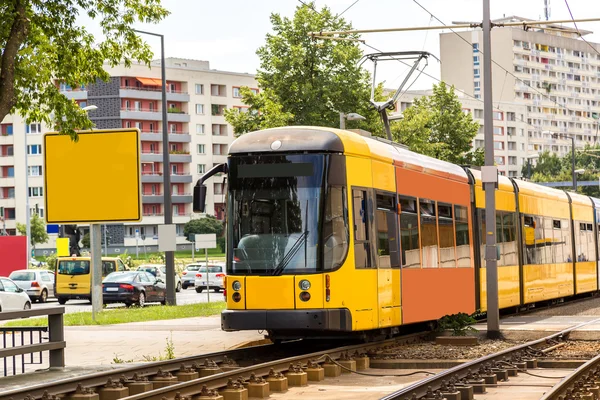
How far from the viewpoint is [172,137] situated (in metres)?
124

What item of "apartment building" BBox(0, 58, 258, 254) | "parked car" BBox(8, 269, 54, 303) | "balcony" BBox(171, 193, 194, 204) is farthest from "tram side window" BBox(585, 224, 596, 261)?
"balcony" BBox(171, 193, 194, 204)

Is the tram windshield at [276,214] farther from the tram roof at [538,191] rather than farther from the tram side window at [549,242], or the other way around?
the tram side window at [549,242]

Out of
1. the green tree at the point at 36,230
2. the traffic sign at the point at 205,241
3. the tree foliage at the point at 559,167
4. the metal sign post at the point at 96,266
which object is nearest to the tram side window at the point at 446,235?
the metal sign post at the point at 96,266

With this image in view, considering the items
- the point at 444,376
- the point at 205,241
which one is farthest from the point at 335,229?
the point at 205,241

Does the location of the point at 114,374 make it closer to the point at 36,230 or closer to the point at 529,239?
the point at 529,239

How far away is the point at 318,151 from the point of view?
16.4 metres

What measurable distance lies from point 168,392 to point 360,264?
596cm

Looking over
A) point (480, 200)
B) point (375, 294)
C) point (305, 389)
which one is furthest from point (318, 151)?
point (480, 200)

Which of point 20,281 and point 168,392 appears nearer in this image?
point 168,392

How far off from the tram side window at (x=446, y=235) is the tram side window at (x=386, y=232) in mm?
2534

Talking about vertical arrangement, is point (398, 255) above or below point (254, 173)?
below

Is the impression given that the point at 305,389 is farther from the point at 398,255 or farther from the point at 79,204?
the point at 79,204

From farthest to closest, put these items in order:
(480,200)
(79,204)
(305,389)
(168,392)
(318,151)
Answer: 1. (79,204)
2. (480,200)
3. (318,151)
4. (305,389)
5. (168,392)

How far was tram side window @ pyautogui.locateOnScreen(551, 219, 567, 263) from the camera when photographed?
3108 cm
